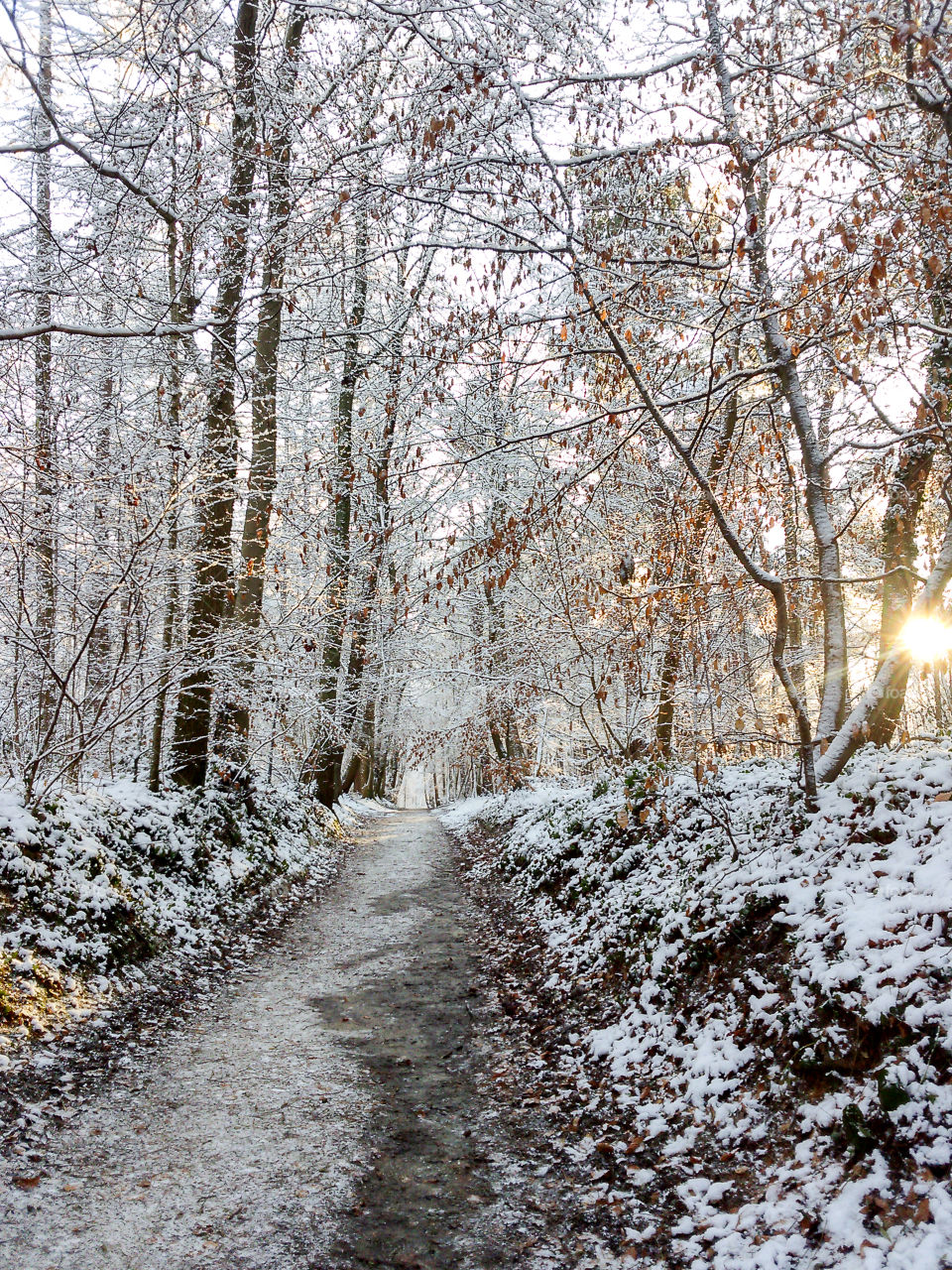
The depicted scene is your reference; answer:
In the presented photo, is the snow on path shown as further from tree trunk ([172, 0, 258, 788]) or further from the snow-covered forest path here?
tree trunk ([172, 0, 258, 788])

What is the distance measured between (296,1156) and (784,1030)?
2.93m

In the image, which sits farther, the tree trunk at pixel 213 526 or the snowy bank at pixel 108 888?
the tree trunk at pixel 213 526

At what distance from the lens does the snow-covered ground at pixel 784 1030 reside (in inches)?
127

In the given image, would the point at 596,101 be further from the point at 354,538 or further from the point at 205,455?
the point at 354,538

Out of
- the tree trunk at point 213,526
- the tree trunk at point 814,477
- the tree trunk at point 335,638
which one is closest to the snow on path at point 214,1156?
the tree trunk at point 213,526

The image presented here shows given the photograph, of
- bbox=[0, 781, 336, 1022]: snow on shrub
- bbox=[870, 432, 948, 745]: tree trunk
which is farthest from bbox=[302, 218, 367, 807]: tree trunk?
bbox=[870, 432, 948, 745]: tree trunk

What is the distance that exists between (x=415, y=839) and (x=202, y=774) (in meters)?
9.79

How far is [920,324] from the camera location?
510cm

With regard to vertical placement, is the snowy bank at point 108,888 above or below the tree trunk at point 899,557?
below

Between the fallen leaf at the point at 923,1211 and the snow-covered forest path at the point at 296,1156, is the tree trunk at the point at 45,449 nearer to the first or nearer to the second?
the snow-covered forest path at the point at 296,1156

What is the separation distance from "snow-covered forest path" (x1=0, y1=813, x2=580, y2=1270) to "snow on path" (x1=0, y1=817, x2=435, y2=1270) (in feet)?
0.04

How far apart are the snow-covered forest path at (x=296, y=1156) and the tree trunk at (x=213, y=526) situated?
3.81m

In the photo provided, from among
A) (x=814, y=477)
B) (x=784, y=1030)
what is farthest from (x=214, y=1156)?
(x=814, y=477)

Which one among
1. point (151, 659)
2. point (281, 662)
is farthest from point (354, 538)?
point (151, 659)
